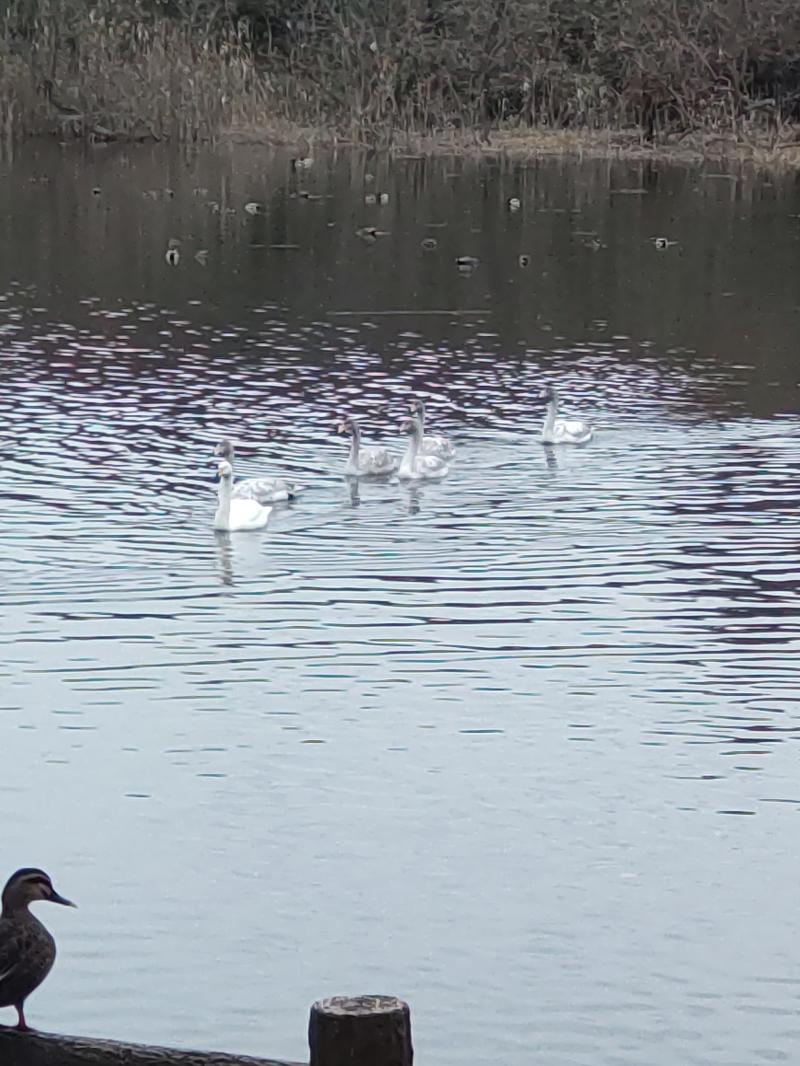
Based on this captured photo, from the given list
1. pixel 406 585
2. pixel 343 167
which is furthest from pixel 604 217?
pixel 406 585

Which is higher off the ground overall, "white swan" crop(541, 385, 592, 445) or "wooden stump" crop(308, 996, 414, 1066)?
"wooden stump" crop(308, 996, 414, 1066)

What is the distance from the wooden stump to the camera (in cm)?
439

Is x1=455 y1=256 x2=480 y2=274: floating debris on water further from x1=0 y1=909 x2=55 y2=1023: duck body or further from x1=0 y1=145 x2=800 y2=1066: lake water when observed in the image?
x1=0 y1=909 x2=55 y2=1023: duck body

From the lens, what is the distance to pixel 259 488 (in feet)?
42.8

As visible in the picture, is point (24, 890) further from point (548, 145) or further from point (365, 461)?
point (548, 145)

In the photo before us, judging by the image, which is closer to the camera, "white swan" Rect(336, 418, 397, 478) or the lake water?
the lake water

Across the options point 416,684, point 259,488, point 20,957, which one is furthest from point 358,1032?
point 259,488

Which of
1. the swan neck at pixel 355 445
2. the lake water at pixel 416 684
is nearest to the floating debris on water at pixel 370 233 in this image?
the lake water at pixel 416 684

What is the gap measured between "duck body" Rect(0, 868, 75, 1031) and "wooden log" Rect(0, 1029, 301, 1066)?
2.26 ft

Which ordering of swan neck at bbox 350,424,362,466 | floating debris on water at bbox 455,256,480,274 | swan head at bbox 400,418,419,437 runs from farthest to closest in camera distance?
floating debris on water at bbox 455,256,480,274
swan head at bbox 400,418,419,437
swan neck at bbox 350,424,362,466

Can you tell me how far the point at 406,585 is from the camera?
11.4 m

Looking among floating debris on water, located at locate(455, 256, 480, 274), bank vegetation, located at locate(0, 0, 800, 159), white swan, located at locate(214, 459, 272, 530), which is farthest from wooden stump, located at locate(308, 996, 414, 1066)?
bank vegetation, located at locate(0, 0, 800, 159)

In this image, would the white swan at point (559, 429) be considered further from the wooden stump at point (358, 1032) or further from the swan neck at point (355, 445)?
the wooden stump at point (358, 1032)

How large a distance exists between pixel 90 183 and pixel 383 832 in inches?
980
